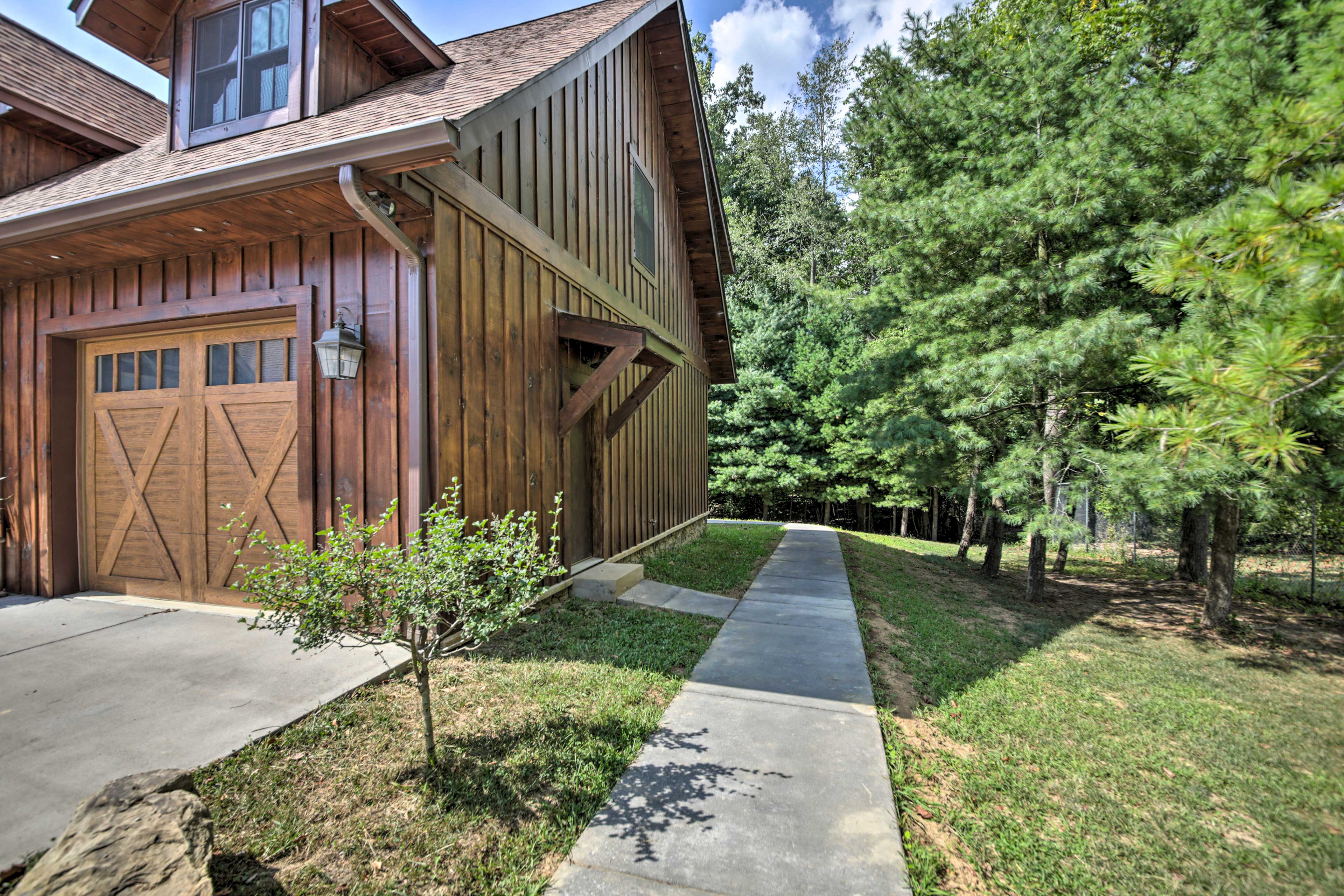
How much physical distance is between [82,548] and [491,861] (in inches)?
223

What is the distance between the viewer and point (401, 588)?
2.38 m

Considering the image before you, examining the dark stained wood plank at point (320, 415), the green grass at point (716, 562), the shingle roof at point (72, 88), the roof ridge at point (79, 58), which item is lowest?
the green grass at point (716, 562)

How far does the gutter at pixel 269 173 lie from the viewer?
10.4 feet

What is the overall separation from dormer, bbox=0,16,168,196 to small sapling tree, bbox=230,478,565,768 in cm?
625

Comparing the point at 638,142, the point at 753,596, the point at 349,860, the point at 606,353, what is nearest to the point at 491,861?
the point at 349,860

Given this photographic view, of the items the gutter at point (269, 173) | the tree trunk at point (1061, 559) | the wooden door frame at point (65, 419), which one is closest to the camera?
the gutter at point (269, 173)

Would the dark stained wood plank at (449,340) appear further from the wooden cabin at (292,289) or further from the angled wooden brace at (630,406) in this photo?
the angled wooden brace at (630,406)

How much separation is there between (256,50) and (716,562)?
24.7 ft

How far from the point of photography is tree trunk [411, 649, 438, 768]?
7.98 ft

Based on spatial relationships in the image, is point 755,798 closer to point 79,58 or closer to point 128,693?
point 128,693

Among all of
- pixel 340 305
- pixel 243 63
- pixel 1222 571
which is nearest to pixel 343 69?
pixel 243 63

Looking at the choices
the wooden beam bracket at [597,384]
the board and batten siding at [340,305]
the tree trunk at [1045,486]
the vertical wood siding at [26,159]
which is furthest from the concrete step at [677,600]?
the vertical wood siding at [26,159]

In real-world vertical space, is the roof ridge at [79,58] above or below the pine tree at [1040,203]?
above

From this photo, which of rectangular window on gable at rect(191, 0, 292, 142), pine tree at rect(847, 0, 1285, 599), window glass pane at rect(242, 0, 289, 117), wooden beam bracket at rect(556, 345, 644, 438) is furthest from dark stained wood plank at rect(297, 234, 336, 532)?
pine tree at rect(847, 0, 1285, 599)
